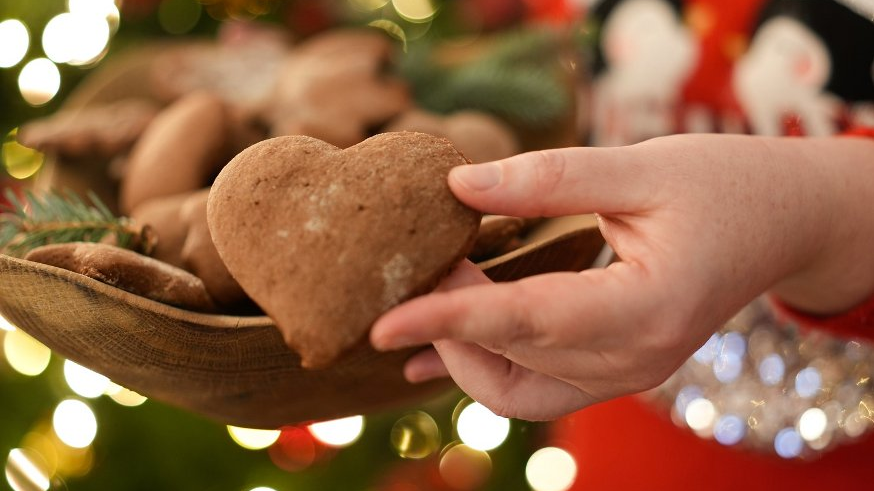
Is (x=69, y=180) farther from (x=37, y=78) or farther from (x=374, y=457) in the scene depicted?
(x=374, y=457)

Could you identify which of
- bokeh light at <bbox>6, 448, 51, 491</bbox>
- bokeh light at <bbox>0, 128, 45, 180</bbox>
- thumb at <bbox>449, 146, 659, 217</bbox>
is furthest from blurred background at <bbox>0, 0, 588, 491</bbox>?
thumb at <bbox>449, 146, 659, 217</bbox>

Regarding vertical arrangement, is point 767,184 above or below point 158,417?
above

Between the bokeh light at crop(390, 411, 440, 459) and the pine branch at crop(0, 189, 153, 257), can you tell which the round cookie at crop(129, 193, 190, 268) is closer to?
the pine branch at crop(0, 189, 153, 257)

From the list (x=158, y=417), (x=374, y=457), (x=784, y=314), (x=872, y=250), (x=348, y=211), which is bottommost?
(x=374, y=457)

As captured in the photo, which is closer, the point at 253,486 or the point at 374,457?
the point at 253,486

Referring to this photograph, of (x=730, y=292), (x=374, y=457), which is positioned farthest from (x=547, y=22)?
(x=374, y=457)

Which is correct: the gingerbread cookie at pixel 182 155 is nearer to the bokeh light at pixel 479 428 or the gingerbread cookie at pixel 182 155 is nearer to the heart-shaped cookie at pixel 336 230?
the heart-shaped cookie at pixel 336 230
